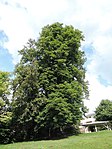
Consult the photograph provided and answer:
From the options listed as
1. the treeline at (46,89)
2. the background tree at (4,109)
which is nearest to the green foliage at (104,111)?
the treeline at (46,89)

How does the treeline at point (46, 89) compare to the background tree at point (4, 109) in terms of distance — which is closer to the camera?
the treeline at point (46, 89)

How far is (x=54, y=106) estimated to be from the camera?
3597cm

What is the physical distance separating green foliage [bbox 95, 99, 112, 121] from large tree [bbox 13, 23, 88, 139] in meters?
29.9

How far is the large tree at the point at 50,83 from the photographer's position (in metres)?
37.3

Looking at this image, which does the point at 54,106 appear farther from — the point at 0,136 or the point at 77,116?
the point at 0,136

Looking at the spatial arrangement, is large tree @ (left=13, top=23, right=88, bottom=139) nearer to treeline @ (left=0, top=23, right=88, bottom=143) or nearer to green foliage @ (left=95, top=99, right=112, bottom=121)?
treeline @ (left=0, top=23, right=88, bottom=143)

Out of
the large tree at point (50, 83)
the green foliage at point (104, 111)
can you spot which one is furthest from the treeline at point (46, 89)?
the green foliage at point (104, 111)

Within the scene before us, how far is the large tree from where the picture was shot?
37.3 metres

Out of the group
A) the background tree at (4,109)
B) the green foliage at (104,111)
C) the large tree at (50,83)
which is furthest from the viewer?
the green foliage at (104,111)

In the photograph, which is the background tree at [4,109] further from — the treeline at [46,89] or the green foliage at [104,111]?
the green foliage at [104,111]

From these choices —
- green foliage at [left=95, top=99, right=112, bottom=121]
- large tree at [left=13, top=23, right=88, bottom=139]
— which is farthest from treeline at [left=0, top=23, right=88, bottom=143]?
green foliage at [left=95, top=99, right=112, bottom=121]

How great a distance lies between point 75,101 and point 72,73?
4.54 metres

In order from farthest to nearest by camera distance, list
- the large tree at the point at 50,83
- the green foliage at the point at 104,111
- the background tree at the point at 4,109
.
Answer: the green foliage at the point at 104,111
the background tree at the point at 4,109
the large tree at the point at 50,83

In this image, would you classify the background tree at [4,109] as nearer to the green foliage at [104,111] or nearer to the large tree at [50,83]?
the large tree at [50,83]
